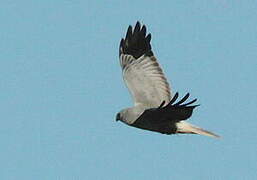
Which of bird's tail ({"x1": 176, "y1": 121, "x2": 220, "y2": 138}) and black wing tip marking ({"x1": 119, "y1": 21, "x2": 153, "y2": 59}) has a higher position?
black wing tip marking ({"x1": 119, "y1": 21, "x2": 153, "y2": 59})

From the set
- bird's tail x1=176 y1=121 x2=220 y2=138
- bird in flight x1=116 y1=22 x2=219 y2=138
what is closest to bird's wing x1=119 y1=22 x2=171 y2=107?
bird in flight x1=116 y1=22 x2=219 y2=138

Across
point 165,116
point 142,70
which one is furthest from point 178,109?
point 142,70

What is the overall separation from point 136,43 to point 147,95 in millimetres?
1364

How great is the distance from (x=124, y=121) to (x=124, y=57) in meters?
1.90

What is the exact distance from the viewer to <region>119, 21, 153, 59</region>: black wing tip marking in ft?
54.2

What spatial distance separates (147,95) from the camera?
1568 centimetres

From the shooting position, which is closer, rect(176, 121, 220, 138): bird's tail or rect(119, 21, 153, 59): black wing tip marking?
rect(176, 121, 220, 138): bird's tail

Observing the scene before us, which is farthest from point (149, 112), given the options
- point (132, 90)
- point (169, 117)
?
point (132, 90)

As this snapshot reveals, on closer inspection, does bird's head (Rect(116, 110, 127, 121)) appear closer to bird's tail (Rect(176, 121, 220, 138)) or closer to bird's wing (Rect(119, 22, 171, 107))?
bird's wing (Rect(119, 22, 171, 107))

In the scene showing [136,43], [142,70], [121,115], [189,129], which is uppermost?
[136,43]

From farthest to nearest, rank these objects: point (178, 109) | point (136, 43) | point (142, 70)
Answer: point (136, 43) < point (142, 70) < point (178, 109)

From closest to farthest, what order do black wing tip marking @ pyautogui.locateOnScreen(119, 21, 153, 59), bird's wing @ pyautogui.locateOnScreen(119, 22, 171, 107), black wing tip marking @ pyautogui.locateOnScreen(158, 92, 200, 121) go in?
1. black wing tip marking @ pyautogui.locateOnScreen(158, 92, 200, 121)
2. bird's wing @ pyautogui.locateOnScreen(119, 22, 171, 107)
3. black wing tip marking @ pyautogui.locateOnScreen(119, 21, 153, 59)

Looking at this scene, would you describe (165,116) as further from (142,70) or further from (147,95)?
(142,70)

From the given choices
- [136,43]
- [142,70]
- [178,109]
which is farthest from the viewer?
[136,43]
